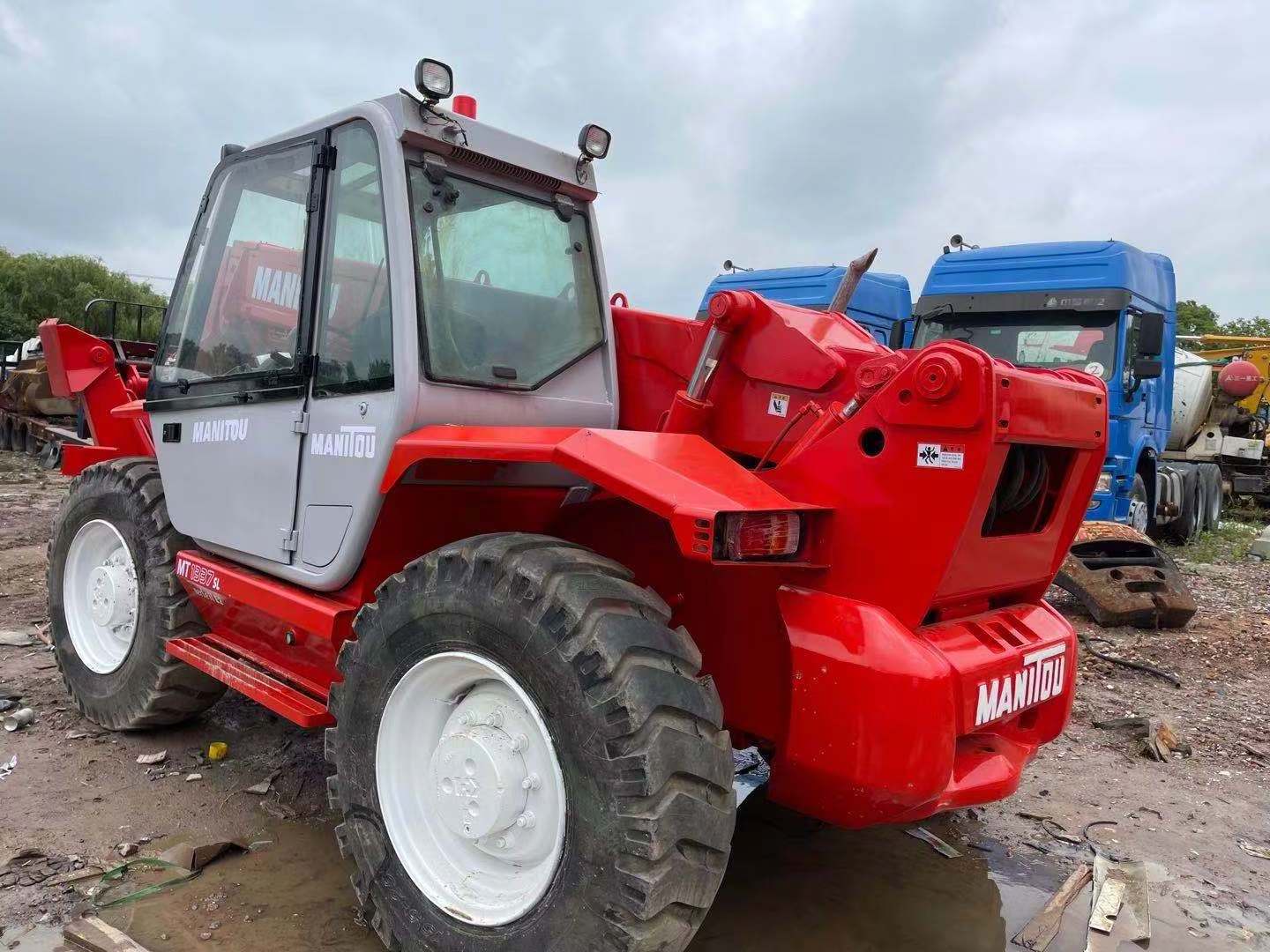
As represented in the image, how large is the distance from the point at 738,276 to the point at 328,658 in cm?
860

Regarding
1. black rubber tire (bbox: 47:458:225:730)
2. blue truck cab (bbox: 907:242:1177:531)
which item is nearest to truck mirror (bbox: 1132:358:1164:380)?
blue truck cab (bbox: 907:242:1177:531)

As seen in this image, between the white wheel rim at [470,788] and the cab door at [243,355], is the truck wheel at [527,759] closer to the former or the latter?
the white wheel rim at [470,788]

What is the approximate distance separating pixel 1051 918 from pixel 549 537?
2040mm

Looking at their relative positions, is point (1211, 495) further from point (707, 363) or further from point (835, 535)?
point (835, 535)

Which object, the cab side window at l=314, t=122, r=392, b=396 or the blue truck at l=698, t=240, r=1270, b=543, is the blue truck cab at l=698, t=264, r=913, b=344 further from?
the cab side window at l=314, t=122, r=392, b=396

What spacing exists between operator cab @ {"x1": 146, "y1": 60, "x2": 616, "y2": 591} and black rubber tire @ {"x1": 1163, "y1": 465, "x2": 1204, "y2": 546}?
11478mm

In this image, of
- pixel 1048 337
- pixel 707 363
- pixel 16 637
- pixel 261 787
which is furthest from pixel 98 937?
pixel 1048 337

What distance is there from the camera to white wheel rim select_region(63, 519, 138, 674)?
4.11 meters

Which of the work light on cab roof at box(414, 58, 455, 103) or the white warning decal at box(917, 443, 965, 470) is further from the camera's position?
the work light on cab roof at box(414, 58, 455, 103)

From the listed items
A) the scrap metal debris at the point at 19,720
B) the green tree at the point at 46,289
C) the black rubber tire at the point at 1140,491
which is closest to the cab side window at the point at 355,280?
the scrap metal debris at the point at 19,720

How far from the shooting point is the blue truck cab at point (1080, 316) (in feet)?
27.0

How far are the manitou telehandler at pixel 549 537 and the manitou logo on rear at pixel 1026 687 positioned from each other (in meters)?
0.01

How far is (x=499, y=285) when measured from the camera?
3146 millimetres

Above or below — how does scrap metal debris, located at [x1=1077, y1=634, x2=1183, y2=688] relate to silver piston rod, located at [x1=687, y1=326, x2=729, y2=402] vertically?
below
